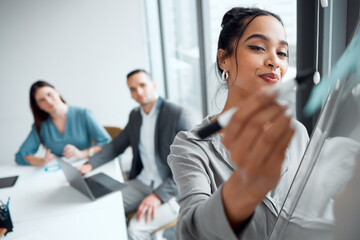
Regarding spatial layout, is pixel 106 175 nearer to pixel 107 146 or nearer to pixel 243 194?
pixel 107 146

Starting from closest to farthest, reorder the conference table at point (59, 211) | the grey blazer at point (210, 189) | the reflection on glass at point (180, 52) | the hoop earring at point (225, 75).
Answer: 1. the grey blazer at point (210, 189)
2. the hoop earring at point (225, 75)
3. the conference table at point (59, 211)
4. the reflection on glass at point (180, 52)

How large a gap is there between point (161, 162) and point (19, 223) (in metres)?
0.85

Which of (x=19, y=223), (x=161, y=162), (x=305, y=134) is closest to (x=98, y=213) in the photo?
(x=19, y=223)

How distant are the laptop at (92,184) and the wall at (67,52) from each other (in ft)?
7.54

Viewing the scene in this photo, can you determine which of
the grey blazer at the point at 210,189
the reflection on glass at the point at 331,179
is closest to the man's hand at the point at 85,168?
the grey blazer at the point at 210,189

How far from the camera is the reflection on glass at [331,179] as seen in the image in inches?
15.0

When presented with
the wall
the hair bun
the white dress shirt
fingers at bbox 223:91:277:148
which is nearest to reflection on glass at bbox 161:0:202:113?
the wall

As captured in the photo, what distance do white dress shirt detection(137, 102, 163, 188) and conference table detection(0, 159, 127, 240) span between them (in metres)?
0.26

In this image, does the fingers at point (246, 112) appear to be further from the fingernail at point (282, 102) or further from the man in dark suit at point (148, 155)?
the man in dark suit at point (148, 155)

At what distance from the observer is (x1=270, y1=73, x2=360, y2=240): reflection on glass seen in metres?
0.38

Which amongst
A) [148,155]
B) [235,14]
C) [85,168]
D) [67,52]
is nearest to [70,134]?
[85,168]

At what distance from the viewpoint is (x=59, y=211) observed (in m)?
1.38

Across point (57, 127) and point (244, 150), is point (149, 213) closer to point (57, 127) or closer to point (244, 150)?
point (57, 127)

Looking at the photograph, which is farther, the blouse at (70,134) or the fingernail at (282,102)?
the blouse at (70,134)
